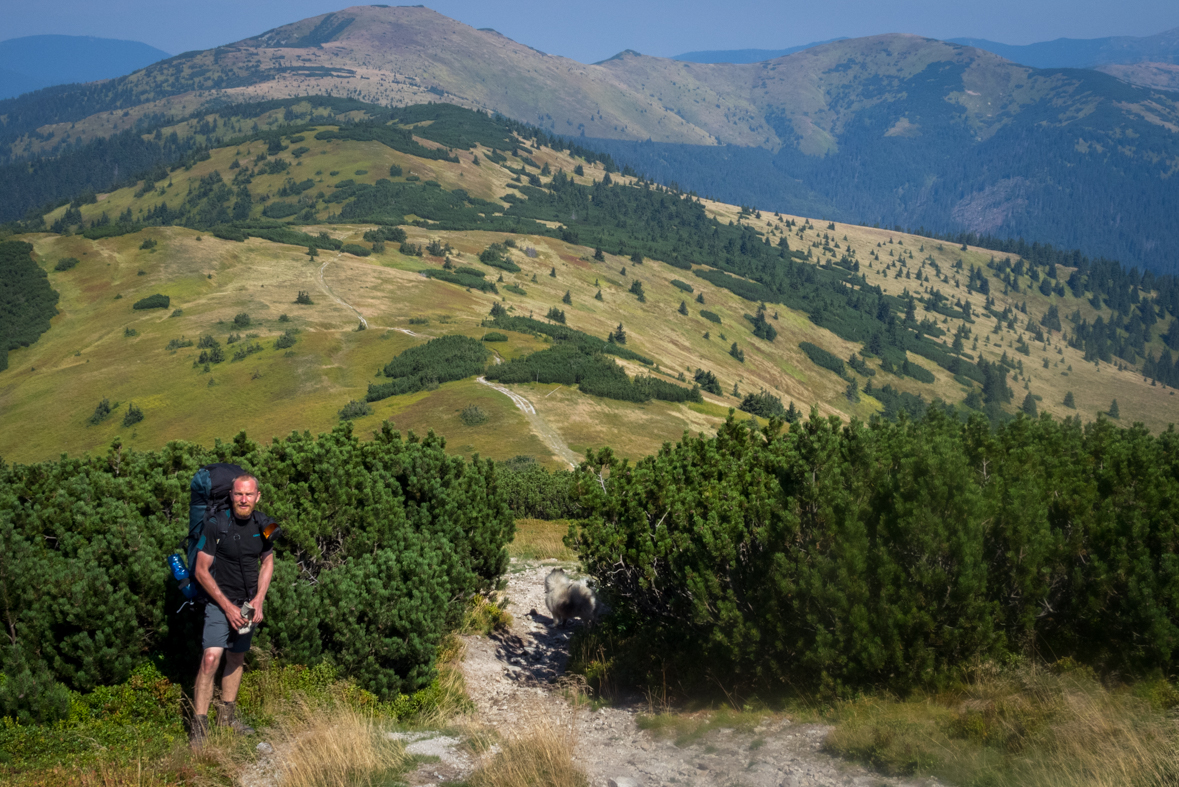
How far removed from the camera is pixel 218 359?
69.4 m

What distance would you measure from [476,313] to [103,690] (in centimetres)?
8566

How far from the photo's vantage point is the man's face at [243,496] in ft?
23.7

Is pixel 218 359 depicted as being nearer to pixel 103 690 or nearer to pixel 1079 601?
pixel 103 690

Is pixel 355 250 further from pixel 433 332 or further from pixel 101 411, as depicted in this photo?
pixel 101 411

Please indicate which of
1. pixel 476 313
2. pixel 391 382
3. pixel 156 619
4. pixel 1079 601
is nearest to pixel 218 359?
pixel 391 382

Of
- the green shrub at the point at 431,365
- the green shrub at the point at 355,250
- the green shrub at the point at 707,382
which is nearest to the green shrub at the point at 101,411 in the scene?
the green shrub at the point at 431,365

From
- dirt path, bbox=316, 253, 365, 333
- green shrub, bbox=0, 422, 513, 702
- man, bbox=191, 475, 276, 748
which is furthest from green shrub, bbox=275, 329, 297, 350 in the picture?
man, bbox=191, 475, 276, 748

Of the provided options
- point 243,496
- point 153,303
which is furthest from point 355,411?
point 243,496

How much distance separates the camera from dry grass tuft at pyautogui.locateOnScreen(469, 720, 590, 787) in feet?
22.1

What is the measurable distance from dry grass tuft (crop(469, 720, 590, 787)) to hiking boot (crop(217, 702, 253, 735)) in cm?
250

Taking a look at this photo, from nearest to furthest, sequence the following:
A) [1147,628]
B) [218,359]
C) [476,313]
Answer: [1147,628], [218,359], [476,313]

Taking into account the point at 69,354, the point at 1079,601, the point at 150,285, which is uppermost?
the point at 1079,601

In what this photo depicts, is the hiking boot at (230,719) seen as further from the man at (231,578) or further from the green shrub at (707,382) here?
the green shrub at (707,382)

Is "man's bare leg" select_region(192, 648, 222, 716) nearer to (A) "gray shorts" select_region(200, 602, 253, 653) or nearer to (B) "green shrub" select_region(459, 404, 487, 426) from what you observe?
(A) "gray shorts" select_region(200, 602, 253, 653)
